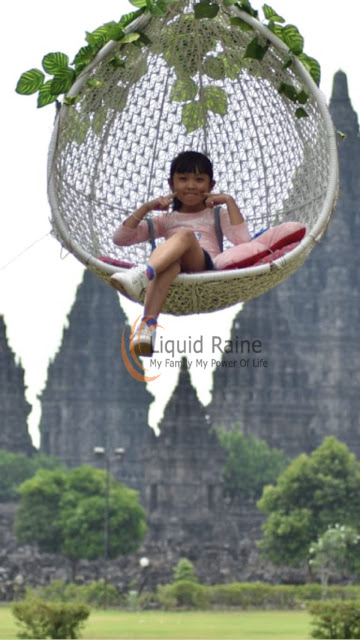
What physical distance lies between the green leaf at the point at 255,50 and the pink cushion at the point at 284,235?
0.96 meters

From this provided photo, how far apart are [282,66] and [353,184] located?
11875cm

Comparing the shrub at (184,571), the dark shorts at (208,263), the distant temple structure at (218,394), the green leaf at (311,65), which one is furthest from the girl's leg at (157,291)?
the distant temple structure at (218,394)

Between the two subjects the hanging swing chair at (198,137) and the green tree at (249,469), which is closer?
the hanging swing chair at (198,137)

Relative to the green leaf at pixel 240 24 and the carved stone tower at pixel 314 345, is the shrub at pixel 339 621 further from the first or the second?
the carved stone tower at pixel 314 345

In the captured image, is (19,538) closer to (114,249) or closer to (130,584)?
(130,584)

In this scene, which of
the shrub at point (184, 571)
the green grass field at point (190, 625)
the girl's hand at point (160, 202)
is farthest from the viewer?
the shrub at point (184, 571)

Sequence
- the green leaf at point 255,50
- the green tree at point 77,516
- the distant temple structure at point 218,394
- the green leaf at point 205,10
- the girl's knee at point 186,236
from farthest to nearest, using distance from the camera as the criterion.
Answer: the distant temple structure at point 218,394 < the green tree at point 77,516 < the green leaf at point 255,50 < the girl's knee at point 186,236 < the green leaf at point 205,10

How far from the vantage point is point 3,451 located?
11588 cm

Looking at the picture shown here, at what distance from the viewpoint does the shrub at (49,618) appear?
111ft

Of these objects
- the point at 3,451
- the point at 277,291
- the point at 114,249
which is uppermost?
the point at 277,291

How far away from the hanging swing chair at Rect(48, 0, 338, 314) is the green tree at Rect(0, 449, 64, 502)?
98.2 metres

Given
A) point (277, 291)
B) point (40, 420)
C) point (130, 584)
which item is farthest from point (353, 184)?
point (130, 584)

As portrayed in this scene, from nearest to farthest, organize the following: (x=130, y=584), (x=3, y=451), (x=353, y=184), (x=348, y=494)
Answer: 1. (x=130, y=584)
2. (x=348, y=494)
3. (x=3, y=451)
4. (x=353, y=184)

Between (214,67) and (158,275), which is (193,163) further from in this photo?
(158,275)
